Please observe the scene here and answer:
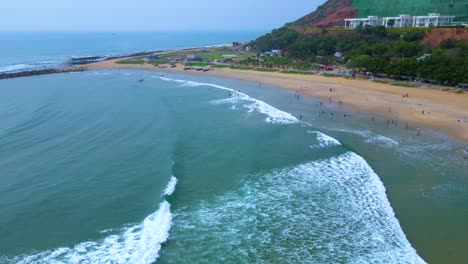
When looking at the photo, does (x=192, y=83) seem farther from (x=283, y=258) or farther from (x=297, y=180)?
(x=283, y=258)

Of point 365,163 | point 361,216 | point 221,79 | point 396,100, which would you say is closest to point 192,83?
point 221,79

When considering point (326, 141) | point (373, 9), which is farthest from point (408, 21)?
point (326, 141)

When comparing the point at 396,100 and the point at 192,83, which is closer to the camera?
the point at 396,100

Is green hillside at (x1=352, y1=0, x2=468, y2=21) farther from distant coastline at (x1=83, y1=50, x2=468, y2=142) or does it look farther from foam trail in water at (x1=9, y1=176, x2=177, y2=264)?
foam trail in water at (x1=9, y1=176, x2=177, y2=264)

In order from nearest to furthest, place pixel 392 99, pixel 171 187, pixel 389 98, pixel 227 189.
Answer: pixel 227 189
pixel 171 187
pixel 392 99
pixel 389 98

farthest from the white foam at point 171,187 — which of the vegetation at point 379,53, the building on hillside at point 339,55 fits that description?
the building on hillside at point 339,55

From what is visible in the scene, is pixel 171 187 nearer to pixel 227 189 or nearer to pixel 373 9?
pixel 227 189

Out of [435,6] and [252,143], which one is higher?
[435,6]
